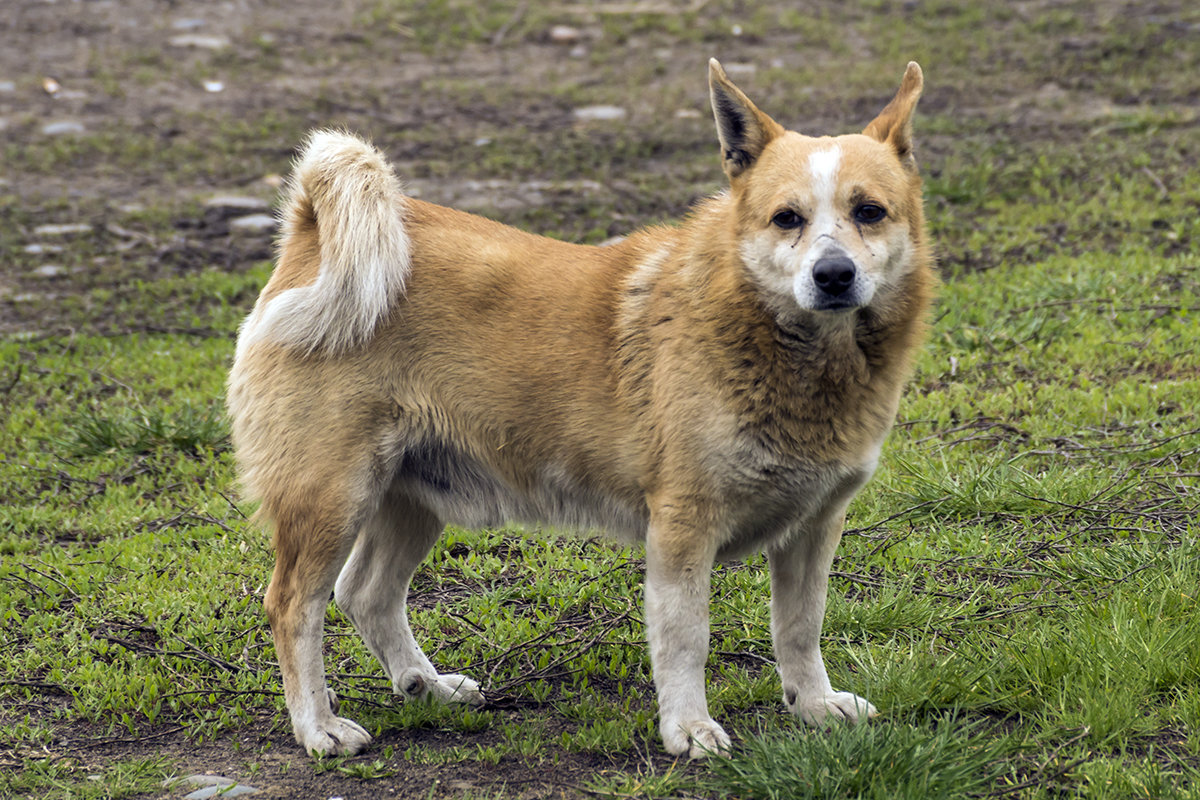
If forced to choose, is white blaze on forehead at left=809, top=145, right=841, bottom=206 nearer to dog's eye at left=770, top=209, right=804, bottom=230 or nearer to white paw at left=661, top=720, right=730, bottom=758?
dog's eye at left=770, top=209, right=804, bottom=230

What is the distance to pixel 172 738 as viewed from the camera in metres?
3.74

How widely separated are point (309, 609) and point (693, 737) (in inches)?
47.8

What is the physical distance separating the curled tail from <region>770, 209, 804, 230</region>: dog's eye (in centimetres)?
116

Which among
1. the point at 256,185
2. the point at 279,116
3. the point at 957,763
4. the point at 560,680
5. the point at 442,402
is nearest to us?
the point at 957,763

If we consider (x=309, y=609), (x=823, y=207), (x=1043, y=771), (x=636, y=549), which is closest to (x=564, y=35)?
(x=636, y=549)

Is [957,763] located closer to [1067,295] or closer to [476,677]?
[476,677]

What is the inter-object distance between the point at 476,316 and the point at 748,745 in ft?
5.05

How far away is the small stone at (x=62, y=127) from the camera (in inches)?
377

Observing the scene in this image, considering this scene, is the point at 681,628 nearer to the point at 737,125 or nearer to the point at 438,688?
the point at 438,688

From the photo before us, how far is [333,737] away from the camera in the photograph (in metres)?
3.59

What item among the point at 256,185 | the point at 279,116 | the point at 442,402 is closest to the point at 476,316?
the point at 442,402

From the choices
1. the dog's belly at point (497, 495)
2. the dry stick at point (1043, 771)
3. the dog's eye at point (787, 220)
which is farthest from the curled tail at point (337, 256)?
the dry stick at point (1043, 771)

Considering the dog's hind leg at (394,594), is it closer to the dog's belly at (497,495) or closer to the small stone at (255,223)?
the dog's belly at (497,495)

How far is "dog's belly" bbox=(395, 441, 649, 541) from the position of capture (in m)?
3.77
